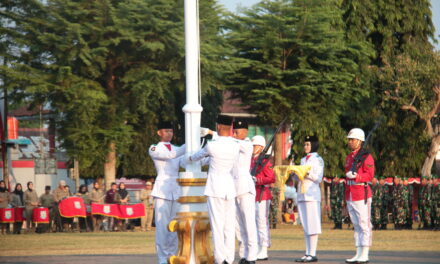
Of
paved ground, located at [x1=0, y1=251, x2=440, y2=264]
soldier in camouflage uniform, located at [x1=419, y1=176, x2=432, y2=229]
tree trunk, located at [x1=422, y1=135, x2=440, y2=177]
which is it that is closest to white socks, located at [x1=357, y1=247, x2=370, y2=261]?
paved ground, located at [x1=0, y1=251, x2=440, y2=264]

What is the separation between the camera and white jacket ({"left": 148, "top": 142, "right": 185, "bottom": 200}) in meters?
13.7

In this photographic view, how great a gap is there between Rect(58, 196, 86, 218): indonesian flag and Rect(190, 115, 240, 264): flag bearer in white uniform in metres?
19.0

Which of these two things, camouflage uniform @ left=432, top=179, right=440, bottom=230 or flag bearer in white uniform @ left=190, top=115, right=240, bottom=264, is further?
camouflage uniform @ left=432, top=179, right=440, bottom=230

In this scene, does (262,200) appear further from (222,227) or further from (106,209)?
(106,209)

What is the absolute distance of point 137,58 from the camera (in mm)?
34438

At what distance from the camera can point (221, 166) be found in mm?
12938

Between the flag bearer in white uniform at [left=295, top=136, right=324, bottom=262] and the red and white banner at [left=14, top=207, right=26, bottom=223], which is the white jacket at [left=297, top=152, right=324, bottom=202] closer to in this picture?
the flag bearer in white uniform at [left=295, top=136, right=324, bottom=262]

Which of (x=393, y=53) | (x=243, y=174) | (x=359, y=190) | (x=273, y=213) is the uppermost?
(x=393, y=53)

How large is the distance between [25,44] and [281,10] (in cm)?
995

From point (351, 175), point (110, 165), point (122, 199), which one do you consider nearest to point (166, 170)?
point (351, 175)

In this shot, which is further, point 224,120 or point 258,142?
point 258,142

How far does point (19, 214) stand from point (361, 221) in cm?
1825

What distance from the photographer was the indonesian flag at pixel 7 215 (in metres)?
30.9

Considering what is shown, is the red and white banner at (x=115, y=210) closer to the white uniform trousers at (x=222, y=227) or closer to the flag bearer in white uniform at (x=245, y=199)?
the flag bearer in white uniform at (x=245, y=199)
